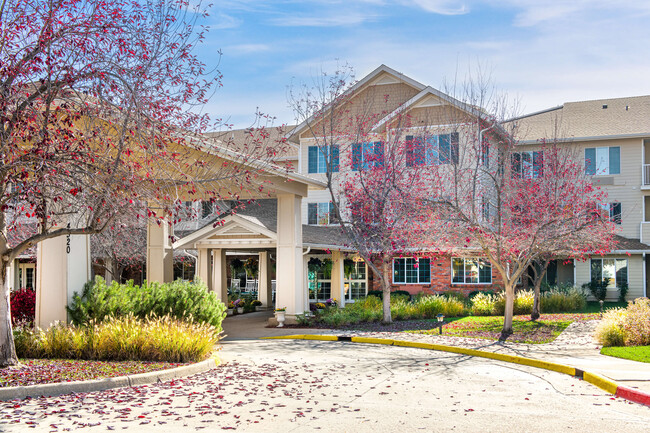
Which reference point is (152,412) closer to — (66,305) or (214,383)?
(214,383)

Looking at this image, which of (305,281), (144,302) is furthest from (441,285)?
(144,302)

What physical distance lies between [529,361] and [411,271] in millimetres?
18838

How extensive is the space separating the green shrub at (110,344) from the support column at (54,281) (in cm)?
109

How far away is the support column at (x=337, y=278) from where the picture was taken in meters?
27.8

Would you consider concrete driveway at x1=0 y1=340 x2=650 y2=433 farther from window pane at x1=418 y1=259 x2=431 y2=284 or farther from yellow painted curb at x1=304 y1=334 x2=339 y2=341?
window pane at x1=418 y1=259 x2=431 y2=284

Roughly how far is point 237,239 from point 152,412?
50.7 ft

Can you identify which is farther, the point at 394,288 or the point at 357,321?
the point at 394,288

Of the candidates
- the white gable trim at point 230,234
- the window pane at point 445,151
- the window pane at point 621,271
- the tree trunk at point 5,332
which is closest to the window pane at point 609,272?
the window pane at point 621,271

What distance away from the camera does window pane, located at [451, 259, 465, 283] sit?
3191cm

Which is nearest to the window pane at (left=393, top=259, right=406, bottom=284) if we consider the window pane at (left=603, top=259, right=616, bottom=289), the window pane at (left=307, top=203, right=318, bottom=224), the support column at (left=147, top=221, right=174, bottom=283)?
the window pane at (left=307, top=203, right=318, bottom=224)

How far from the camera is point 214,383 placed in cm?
1087

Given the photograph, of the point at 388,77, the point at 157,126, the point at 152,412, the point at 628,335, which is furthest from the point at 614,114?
the point at 152,412

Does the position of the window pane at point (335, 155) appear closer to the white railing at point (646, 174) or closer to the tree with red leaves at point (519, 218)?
Result: the tree with red leaves at point (519, 218)

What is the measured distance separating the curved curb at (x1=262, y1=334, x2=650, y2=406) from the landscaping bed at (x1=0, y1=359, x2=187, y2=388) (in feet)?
22.0
